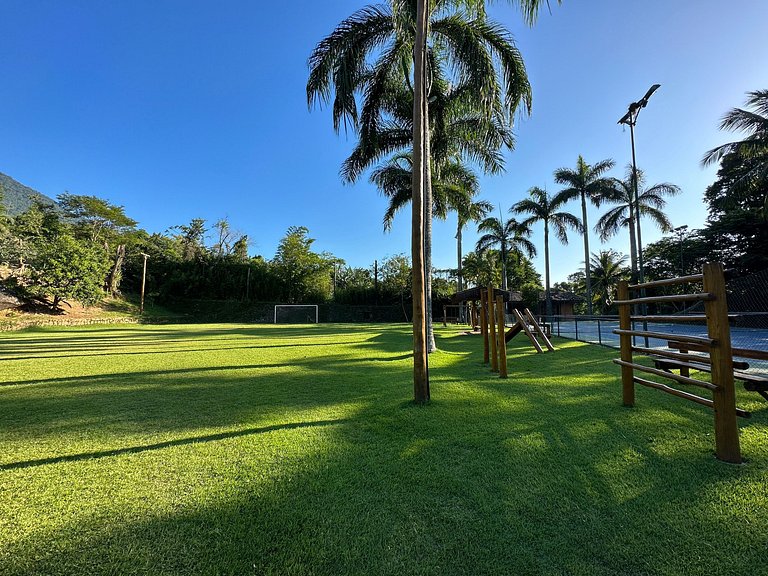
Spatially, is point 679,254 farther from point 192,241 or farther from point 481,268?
point 192,241

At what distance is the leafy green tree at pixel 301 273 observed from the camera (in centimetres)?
3459

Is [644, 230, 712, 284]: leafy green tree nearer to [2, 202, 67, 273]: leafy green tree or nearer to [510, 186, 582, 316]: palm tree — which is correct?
[510, 186, 582, 316]: palm tree

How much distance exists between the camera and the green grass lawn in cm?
158

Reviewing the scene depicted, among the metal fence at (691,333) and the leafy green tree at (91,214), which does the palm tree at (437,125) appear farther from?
the leafy green tree at (91,214)

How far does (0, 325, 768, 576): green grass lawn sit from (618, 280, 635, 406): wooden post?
6.1 inches

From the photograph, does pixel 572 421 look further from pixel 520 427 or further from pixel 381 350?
pixel 381 350

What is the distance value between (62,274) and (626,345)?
1094 inches

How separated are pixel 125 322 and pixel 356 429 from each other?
93.3ft

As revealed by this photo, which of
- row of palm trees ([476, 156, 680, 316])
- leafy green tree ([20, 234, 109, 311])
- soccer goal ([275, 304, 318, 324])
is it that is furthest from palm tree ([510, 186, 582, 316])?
leafy green tree ([20, 234, 109, 311])

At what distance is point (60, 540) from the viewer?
1.66 metres

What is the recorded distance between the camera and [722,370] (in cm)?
248

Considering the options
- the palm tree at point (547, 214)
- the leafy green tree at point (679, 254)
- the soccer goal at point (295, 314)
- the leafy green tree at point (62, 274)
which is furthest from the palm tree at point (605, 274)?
the leafy green tree at point (62, 274)

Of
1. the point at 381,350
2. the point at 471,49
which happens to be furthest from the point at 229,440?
the point at 471,49

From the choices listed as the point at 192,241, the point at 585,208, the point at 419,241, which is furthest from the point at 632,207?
the point at 192,241
